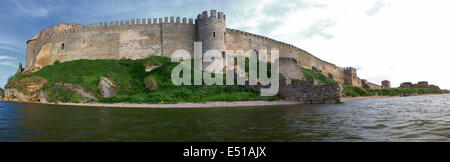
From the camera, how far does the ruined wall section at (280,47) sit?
3757 cm

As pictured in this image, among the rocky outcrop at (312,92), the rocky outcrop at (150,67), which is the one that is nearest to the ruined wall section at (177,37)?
the rocky outcrop at (150,67)

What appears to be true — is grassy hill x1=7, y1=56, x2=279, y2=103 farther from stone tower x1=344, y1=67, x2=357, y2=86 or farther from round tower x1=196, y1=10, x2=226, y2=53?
stone tower x1=344, y1=67, x2=357, y2=86

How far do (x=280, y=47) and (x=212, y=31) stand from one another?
70.2 feet

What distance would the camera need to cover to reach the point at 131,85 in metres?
24.0

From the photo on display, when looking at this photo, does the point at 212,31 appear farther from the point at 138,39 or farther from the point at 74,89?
the point at 74,89

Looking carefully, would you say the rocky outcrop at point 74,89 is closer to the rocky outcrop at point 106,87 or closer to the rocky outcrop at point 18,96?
the rocky outcrop at point 106,87

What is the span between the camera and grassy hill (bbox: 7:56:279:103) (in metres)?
18.7

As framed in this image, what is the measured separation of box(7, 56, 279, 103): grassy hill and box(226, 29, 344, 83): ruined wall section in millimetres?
12476

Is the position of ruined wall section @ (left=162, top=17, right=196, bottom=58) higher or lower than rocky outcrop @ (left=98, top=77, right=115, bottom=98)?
higher

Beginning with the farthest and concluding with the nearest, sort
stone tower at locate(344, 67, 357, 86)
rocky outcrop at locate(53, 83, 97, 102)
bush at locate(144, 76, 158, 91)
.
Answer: stone tower at locate(344, 67, 357, 86)
bush at locate(144, 76, 158, 91)
rocky outcrop at locate(53, 83, 97, 102)

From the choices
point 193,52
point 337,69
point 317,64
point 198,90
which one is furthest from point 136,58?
point 337,69

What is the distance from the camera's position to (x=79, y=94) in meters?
20.3

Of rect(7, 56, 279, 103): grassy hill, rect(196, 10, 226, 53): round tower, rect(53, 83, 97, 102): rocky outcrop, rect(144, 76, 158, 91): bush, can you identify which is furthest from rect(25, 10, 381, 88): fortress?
rect(53, 83, 97, 102): rocky outcrop

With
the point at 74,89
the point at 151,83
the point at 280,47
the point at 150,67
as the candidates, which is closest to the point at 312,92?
the point at 151,83
